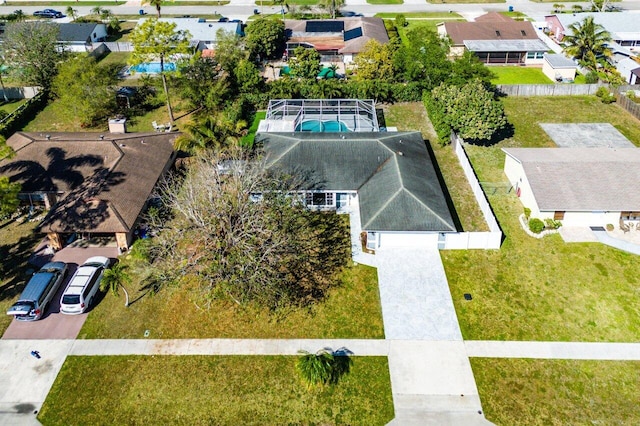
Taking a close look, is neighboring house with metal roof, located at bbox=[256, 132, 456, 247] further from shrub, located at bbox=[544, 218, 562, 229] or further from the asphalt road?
the asphalt road

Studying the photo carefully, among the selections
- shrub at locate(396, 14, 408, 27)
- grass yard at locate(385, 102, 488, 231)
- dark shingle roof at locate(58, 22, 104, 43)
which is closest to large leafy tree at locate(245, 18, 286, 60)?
grass yard at locate(385, 102, 488, 231)

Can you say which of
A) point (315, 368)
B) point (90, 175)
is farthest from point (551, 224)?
point (90, 175)

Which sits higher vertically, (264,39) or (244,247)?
(264,39)

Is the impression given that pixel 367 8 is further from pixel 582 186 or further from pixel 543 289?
pixel 543 289

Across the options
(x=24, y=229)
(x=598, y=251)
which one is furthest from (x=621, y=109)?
(x=24, y=229)

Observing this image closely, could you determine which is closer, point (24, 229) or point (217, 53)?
point (24, 229)

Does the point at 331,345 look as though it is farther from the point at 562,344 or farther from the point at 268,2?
the point at 268,2
